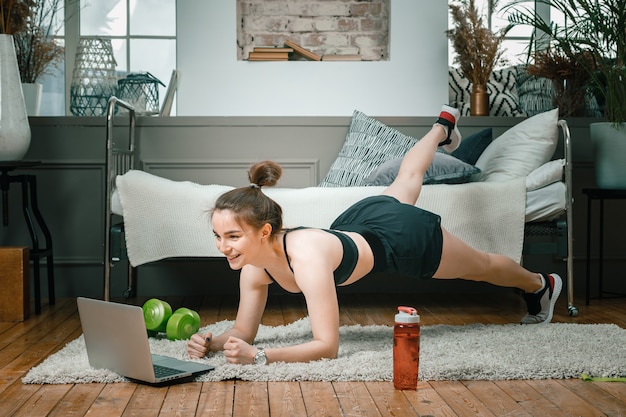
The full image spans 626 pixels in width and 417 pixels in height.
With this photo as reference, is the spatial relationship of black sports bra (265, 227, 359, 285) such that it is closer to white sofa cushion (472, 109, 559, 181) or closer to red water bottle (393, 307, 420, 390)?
red water bottle (393, 307, 420, 390)

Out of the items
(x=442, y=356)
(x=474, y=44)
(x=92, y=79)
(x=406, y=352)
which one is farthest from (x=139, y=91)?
(x=406, y=352)

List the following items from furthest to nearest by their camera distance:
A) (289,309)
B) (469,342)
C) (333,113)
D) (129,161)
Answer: (333,113)
(129,161)
(289,309)
(469,342)

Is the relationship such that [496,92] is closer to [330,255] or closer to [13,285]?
[330,255]

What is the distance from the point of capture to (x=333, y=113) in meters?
4.96

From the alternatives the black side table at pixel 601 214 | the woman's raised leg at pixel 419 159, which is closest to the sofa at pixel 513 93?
the black side table at pixel 601 214

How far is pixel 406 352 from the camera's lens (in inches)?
80.0

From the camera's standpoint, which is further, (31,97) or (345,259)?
(31,97)

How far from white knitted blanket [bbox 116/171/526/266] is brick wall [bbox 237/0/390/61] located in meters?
2.09

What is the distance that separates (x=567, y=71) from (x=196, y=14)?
90.3 inches

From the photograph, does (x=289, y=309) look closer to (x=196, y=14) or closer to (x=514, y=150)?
(x=514, y=150)

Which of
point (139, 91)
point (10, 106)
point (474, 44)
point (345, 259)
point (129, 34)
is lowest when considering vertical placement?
point (345, 259)

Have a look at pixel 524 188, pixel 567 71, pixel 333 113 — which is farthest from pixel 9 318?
pixel 567 71

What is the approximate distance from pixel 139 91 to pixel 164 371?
250 centimetres

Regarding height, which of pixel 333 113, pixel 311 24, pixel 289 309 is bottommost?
pixel 289 309
